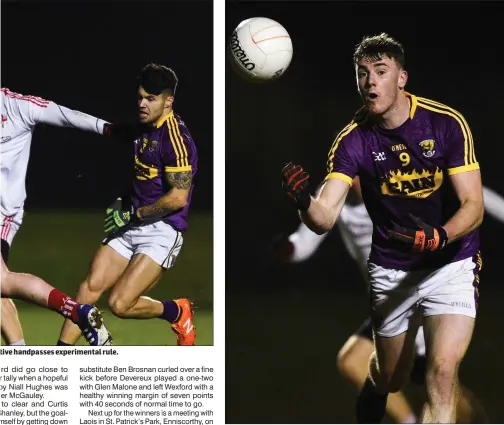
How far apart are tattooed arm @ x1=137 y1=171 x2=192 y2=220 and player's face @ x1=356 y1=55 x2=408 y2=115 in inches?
41.7

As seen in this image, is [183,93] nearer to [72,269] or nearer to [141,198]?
[141,198]

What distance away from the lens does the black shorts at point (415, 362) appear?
4.29 m

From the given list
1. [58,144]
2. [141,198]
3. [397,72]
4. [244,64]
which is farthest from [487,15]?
[58,144]

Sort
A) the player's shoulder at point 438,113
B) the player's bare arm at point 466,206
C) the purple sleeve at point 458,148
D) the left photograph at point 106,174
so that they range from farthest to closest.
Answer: the left photograph at point 106,174
the player's shoulder at point 438,113
the purple sleeve at point 458,148
the player's bare arm at point 466,206

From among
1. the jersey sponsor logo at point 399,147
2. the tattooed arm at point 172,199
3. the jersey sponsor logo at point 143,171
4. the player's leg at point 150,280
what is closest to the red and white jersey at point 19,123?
the jersey sponsor logo at point 143,171

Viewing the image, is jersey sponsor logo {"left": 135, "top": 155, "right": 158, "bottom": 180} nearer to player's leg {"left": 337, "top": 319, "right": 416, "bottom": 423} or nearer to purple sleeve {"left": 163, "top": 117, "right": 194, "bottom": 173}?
purple sleeve {"left": 163, "top": 117, "right": 194, "bottom": 173}

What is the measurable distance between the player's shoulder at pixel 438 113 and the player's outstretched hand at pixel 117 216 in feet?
5.34

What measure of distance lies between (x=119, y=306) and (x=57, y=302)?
34cm

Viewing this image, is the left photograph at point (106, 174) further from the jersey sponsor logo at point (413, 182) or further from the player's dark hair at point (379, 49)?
the jersey sponsor logo at point (413, 182)

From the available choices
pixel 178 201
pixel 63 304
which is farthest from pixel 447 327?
pixel 63 304

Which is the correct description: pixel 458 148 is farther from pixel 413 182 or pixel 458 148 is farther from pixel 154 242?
pixel 154 242

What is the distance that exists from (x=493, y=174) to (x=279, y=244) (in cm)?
122

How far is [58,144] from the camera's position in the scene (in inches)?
175

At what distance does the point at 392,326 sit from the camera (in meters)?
4.05
